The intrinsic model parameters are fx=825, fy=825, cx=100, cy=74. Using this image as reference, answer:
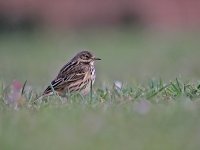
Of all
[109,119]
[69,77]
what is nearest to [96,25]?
[69,77]

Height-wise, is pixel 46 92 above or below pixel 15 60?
above

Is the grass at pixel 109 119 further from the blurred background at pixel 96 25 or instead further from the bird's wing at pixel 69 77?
the blurred background at pixel 96 25

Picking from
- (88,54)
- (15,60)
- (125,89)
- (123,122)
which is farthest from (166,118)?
(15,60)

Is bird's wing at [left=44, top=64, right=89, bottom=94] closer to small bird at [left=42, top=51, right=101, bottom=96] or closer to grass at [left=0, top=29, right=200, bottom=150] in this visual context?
small bird at [left=42, top=51, right=101, bottom=96]

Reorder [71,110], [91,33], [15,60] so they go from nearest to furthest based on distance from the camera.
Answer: [71,110], [15,60], [91,33]

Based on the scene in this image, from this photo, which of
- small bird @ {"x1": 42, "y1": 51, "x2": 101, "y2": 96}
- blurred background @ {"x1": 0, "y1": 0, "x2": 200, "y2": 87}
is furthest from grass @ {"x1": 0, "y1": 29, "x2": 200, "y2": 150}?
blurred background @ {"x1": 0, "y1": 0, "x2": 200, "y2": 87}

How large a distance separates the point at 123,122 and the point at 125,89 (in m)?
2.29

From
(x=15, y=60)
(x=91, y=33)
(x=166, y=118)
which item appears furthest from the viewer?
(x=91, y=33)

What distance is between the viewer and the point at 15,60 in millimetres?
22797

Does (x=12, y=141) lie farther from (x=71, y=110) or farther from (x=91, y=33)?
(x=91, y=33)

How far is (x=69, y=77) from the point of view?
418 inches

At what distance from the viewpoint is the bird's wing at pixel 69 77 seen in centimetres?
1048

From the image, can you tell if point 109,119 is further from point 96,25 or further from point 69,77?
point 96,25

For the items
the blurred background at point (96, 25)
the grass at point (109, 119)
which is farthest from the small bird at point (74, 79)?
the blurred background at point (96, 25)
